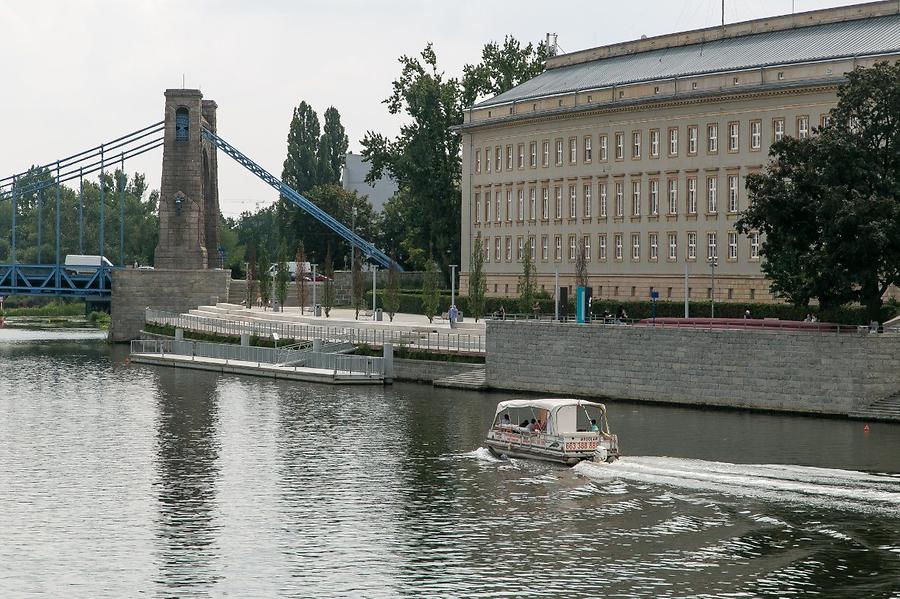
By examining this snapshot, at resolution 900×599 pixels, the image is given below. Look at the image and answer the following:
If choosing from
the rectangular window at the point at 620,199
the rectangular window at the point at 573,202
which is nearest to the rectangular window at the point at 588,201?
the rectangular window at the point at 573,202

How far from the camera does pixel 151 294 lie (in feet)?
451

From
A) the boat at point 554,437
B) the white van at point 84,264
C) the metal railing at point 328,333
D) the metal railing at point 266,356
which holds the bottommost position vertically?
the boat at point 554,437

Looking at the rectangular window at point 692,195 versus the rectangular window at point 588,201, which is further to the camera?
the rectangular window at point 588,201

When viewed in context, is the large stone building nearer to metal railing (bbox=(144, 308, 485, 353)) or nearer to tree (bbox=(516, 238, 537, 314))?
tree (bbox=(516, 238, 537, 314))

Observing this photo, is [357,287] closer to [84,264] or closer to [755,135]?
[84,264]

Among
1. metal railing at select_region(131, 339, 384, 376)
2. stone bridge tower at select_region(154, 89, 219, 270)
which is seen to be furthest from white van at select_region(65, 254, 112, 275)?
metal railing at select_region(131, 339, 384, 376)

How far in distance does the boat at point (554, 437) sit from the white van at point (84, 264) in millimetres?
88543

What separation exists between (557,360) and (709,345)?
10.6 m

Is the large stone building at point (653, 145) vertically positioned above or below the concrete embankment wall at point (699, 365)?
above

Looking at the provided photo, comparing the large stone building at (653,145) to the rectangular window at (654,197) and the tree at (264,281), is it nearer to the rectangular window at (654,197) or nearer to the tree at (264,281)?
the rectangular window at (654,197)

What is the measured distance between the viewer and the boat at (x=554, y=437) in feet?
187

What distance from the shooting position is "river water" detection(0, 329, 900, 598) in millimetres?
39500

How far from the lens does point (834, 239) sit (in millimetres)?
74188

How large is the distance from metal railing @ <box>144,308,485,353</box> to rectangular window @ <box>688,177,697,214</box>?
20553 mm
